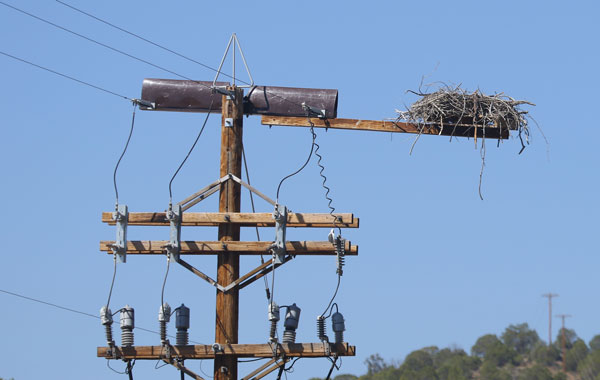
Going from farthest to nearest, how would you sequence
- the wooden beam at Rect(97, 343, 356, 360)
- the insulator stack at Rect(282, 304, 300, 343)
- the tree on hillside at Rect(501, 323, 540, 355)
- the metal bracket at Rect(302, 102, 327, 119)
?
1. the tree on hillside at Rect(501, 323, 540, 355)
2. the metal bracket at Rect(302, 102, 327, 119)
3. the insulator stack at Rect(282, 304, 300, 343)
4. the wooden beam at Rect(97, 343, 356, 360)

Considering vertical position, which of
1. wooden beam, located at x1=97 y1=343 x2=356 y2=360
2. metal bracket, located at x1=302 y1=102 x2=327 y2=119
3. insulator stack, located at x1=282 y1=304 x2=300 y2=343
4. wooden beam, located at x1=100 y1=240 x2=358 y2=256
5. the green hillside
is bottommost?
the green hillside

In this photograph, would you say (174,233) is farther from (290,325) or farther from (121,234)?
(290,325)

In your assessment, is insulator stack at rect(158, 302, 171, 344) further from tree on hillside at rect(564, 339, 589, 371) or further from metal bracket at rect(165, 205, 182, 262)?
tree on hillside at rect(564, 339, 589, 371)

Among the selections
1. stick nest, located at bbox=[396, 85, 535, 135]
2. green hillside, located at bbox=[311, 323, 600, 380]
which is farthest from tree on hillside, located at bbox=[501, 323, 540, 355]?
stick nest, located at bbox=[396, 85, 535, 135]

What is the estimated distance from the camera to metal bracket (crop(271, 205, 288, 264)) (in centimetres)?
1460

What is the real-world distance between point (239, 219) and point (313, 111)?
1.62m

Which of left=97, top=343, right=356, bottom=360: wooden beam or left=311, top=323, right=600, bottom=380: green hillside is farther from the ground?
left=97, top=343, right=356, bottom=360: wooden beam

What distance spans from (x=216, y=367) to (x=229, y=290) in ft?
2.68

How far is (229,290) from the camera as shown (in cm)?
1473

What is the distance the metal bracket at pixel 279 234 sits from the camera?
47.9ft

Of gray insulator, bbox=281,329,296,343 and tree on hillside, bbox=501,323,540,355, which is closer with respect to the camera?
gray insulator, bbox=281,329,296,343

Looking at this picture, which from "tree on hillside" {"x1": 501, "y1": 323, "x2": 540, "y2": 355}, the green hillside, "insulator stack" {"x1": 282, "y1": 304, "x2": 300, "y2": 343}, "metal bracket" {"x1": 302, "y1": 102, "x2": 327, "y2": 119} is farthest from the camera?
"tree on hillside" {"x1": 501, "y1": 323, "x2": 540, "y2": 355}

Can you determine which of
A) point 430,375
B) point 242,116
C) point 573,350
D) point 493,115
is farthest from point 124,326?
point 573,350

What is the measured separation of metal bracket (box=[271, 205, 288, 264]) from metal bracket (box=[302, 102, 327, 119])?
1398 millimetres
